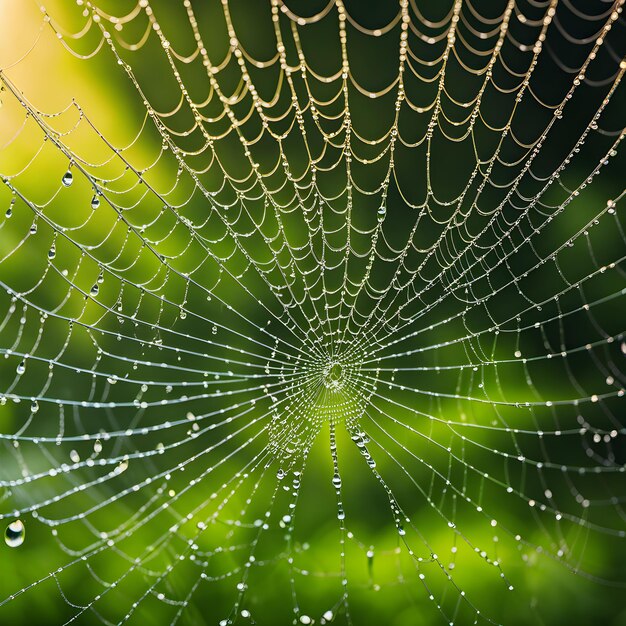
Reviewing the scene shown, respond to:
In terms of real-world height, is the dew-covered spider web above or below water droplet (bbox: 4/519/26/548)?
above

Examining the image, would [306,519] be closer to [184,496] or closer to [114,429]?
[184,496]

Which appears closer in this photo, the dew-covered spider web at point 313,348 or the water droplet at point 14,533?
the water droplet at point 14,533

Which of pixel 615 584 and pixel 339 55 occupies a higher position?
pixel 339 55

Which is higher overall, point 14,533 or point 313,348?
point 313,348

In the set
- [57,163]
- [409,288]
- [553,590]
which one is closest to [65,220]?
[57,163]

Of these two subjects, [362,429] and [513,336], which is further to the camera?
[513,336]

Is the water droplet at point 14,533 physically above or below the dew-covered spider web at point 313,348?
below

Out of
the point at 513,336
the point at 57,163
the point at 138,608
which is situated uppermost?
the point at 513,336
